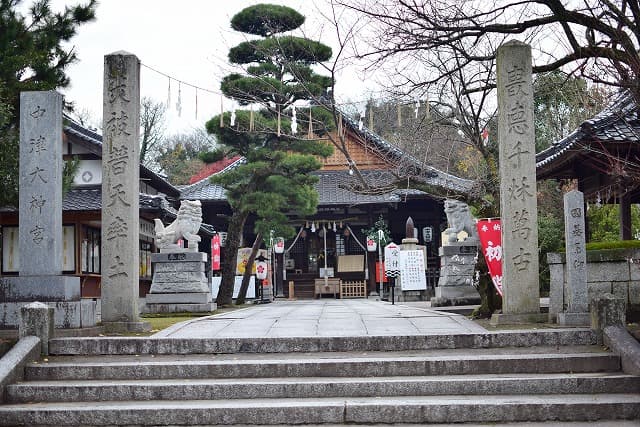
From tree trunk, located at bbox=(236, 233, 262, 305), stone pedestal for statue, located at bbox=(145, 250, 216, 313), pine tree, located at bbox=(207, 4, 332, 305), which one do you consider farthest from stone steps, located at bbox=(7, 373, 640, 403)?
tree trunk, located at bbox=(236, 233, 262, 305)

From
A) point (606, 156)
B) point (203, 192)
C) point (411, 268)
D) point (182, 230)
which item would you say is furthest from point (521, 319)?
point (203, 192)

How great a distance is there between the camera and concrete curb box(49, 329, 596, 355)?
9031mm

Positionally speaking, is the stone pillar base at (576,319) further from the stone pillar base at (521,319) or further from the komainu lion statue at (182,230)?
the komainu lion statue at (182,230)

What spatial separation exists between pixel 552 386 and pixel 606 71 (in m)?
4.16

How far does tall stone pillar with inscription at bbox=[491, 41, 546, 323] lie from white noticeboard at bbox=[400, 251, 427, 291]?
45.3ft

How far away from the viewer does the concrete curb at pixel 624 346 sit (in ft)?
26.0

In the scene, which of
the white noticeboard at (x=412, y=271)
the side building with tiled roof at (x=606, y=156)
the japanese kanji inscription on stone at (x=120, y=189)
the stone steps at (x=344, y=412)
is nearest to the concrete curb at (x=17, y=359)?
the stone steps at (x=344, y=412)

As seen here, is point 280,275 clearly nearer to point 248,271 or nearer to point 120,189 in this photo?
point 248,271

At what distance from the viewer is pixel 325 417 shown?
7.19 metres

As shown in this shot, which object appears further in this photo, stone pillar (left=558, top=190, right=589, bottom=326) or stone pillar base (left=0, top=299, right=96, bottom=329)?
stone pillar (left=558, top=190, right=589, bottom=326)

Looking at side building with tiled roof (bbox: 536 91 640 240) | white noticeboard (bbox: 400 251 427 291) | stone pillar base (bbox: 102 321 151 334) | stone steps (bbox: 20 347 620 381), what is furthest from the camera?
white noticeboard (bbox: 400 251 427 291)

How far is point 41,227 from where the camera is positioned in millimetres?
9789

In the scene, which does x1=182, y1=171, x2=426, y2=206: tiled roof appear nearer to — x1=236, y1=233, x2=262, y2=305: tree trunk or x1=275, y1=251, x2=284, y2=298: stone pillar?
x1=275, y1=251, x2=284, y2=298: stone pillar

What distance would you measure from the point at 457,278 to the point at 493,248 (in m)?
7.05
